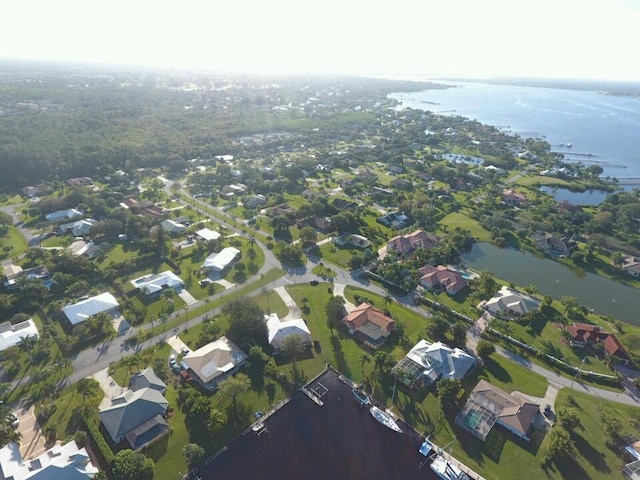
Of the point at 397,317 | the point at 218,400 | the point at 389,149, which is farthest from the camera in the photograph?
the point at 389,149

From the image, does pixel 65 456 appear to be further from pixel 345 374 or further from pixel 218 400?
pixel 345 374

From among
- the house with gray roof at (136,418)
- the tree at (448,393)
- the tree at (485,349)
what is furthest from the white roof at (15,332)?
the tree at (485,349)

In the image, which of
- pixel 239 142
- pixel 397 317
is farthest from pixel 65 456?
pixel 239 142

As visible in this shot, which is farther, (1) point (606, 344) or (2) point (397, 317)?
(2) point (397, 317)

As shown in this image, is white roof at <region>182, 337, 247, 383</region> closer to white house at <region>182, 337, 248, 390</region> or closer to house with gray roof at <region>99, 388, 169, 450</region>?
white house at <region>182, 337, 248, 390</region>

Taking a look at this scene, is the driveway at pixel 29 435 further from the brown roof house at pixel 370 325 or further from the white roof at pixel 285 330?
the brown roof house at pixel 370 325
